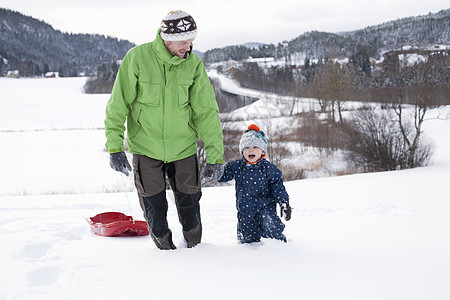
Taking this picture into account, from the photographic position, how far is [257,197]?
3.03m

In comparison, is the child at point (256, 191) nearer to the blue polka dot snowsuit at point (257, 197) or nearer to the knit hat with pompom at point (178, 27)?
the blue polka dot snowsuit at point (257, 197)

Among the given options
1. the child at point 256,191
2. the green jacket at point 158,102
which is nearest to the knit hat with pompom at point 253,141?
the child at point 256,191

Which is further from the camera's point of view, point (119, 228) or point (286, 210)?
point (119, 228)

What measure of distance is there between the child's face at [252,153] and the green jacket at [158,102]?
1.30 feet

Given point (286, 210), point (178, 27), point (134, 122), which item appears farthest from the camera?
point (286, 210)

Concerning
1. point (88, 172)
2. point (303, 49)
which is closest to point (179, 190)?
point (88, 172)

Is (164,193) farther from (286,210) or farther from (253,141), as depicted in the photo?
(286,210)

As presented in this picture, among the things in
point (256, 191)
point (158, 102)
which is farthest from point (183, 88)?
point (256, 191)

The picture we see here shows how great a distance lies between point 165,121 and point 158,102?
0.46ft

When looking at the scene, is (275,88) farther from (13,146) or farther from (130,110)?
(130,110)

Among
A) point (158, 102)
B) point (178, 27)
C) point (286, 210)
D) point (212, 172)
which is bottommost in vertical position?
point (286, 210)

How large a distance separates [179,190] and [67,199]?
2.90 m

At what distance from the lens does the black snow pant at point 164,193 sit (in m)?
2.74

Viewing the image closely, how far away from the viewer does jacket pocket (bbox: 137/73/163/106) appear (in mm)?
2568
